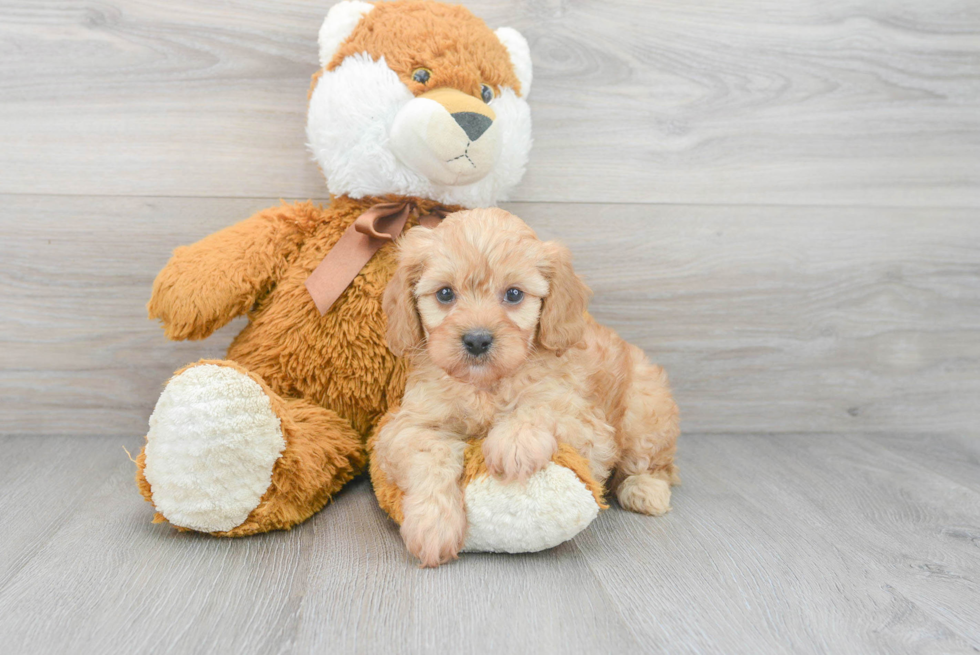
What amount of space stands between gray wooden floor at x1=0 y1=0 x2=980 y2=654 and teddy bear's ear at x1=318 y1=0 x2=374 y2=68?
0.26 metres

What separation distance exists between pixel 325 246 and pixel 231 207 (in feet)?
1.39

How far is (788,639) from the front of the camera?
1030 mm

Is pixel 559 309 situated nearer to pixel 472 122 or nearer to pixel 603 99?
pixel 472 122

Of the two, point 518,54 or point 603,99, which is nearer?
point 518,54

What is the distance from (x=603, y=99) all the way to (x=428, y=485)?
3.89ft

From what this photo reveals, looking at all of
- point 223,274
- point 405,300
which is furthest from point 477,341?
point 223,274

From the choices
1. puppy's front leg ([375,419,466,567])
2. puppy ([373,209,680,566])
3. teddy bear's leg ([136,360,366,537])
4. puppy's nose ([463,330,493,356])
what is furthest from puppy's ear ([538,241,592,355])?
teddy bear's leg ([136,360,366,537])

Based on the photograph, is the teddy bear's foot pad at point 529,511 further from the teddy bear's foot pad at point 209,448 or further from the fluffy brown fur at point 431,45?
the fluffy brown fur at point 431,45

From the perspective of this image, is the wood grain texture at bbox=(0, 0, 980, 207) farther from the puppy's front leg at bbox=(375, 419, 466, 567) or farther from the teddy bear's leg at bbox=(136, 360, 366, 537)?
the puppy's front leg at bbox=(375, 419, 466, 567)

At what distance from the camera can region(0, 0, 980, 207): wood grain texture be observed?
1767mm

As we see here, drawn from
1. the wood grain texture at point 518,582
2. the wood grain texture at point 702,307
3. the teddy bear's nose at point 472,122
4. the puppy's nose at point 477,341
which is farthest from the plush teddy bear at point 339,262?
the wood grain texture at point 702,307

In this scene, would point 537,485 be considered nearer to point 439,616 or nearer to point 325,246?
point 439,616

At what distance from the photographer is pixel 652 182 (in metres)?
1.93

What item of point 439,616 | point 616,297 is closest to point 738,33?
point 616,297
